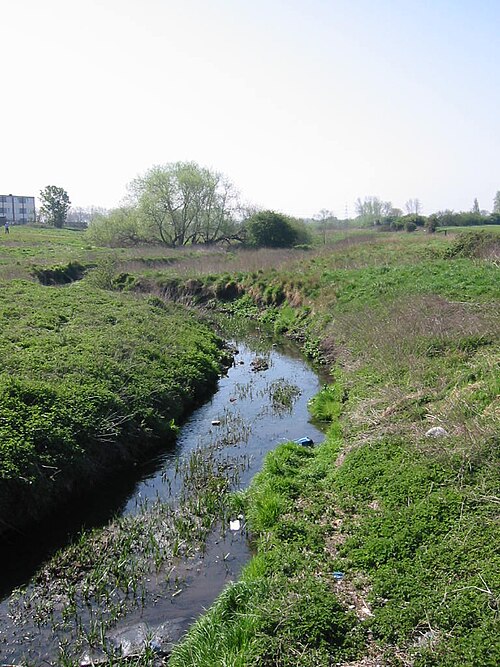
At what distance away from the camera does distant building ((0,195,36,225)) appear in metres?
114

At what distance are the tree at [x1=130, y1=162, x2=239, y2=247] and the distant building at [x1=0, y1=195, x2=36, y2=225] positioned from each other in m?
63.3

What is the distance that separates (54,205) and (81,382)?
8343cm

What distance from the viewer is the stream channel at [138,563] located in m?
7.59

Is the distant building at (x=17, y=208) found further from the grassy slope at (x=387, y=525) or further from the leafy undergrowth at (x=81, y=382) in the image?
the grassy slope at (x=387, y=525)

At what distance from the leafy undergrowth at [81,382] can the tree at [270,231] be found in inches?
1274

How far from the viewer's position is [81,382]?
14203mm

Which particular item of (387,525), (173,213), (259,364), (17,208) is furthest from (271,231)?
(17,208)

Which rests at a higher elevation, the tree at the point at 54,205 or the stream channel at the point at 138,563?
the tree at the point at 54,205

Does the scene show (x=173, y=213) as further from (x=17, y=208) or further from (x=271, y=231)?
(x=17, y=208)

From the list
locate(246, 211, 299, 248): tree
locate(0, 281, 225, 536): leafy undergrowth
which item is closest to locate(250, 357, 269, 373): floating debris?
locate(0, 281, 225, 536): leafy undergrowth

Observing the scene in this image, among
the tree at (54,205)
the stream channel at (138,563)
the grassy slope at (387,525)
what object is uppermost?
the tree at (54,205)

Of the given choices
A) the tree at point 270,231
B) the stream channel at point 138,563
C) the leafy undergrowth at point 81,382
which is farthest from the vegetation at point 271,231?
the stream channel at point 138,563

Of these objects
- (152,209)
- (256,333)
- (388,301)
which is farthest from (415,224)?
(388,301)

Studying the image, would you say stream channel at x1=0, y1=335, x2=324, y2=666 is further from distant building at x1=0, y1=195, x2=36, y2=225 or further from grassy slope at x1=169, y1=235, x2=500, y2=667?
distant building at x1=0, y1=195, x2=36, y2=225
